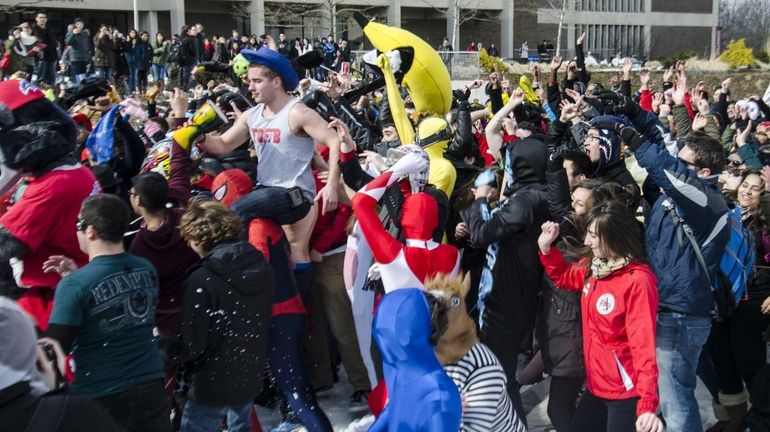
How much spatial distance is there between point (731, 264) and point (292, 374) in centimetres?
246

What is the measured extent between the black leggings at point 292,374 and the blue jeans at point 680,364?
5.88ft

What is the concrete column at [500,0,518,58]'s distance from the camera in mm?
53188

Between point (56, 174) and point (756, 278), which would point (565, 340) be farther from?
point (56, 174)

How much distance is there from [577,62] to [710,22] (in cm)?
6171

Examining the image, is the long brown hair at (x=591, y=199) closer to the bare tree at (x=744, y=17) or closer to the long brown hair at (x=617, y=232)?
the long brown hair at (x=617, y=232)

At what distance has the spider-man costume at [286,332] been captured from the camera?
4.65 metres

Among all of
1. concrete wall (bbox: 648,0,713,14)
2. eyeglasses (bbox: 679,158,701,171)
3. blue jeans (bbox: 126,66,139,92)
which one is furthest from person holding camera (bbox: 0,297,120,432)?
concrete wall (bbox: 648,0,713,14)

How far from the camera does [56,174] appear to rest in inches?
155

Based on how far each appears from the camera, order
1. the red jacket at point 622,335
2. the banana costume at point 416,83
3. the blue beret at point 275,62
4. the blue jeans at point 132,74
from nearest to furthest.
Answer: the red jacket at point 622,335 → the blue beret at point 275,62 → the banana costume at point 416,83 → the blue jeans at point 132,74

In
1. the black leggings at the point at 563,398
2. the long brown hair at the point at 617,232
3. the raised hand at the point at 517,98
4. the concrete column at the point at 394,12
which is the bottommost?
the black leggings at the point at 563,398

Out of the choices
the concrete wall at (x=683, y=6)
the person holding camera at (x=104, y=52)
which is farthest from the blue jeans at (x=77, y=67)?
the concrete wall at (x=683, y=6)

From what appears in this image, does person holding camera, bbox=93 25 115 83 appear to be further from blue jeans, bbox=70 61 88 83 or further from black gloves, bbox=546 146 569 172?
black gloves, bbox=546 146 569 172

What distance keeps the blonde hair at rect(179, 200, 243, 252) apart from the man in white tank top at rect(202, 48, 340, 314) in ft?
1.30

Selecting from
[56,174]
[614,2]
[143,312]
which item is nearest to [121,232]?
[143,312]
